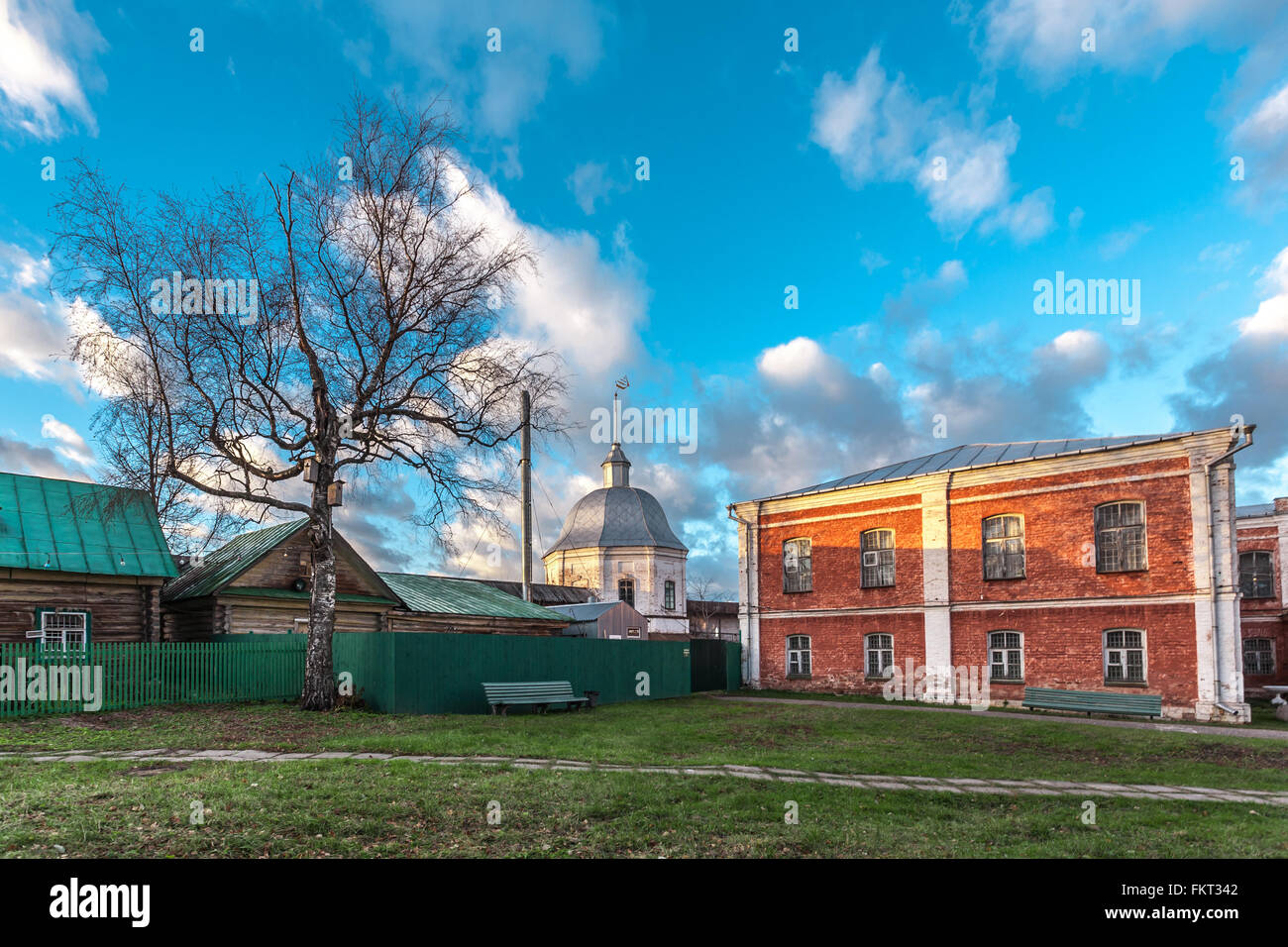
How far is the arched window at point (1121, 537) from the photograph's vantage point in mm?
21984

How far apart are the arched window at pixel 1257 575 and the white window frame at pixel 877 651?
17.9 meters

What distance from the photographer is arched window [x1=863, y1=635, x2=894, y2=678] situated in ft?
86.4

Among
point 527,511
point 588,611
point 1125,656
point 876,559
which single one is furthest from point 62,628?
point 1125,656

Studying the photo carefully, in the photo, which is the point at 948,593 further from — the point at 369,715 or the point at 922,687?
the point at 369,715

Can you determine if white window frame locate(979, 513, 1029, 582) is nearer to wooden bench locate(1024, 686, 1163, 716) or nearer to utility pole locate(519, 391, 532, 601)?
wooden bench locate(1024, 686, 1163, 716)

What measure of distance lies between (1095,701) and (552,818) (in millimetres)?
18630

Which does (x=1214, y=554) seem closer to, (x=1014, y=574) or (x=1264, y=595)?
(x=1014, y=574)

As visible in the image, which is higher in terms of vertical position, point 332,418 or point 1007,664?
point 332,418

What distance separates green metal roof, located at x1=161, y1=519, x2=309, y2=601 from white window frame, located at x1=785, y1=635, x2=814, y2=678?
54.5ft

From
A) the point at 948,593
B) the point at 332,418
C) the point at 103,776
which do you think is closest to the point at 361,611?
the point at 332,418

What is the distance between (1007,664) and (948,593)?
260 centimetres

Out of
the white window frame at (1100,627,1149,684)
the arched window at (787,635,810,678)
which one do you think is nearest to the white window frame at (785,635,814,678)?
the arched window at (787,635,810,678)

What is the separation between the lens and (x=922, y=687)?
25.4m
